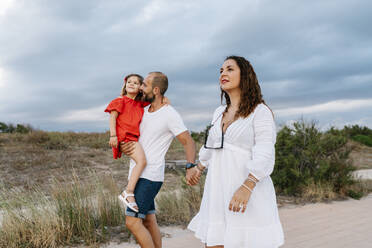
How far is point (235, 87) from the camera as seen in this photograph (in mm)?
2633

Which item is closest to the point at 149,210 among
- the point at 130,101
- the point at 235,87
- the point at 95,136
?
the point at 130,101

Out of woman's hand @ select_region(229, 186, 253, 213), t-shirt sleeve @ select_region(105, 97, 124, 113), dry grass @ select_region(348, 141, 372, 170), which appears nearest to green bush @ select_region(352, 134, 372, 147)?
dry grass @ select_region(348, 141, 372, 170)

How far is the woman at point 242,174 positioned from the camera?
2.32 metres

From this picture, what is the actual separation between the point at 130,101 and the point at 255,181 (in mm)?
1600

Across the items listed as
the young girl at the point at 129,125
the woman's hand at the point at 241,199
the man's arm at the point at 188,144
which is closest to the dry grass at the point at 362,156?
the man's arm at the point at 188,144

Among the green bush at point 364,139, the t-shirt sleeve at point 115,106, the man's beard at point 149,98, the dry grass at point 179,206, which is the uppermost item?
the man's beard at point 149,98

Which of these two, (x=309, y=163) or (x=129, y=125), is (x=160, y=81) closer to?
(x=129, y=125)

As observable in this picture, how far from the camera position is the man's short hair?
3.28 meters

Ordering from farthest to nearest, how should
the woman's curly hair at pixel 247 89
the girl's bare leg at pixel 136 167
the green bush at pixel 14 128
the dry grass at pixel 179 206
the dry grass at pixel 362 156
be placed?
1. the green bush at pixel 14 128
2. the dry grass at pixel 362 156
3. the dry grass at pixel 179 206
4. the girl's bare leg at pixel 136 167
5. the woman's curly hair at pixel 247 89

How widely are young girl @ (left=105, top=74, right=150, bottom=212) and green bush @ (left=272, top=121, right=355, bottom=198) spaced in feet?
18.8

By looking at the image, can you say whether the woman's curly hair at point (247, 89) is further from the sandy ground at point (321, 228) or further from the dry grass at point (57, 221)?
the dry grass at point (57, 221)

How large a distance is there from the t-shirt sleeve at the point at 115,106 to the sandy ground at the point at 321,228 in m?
2.44

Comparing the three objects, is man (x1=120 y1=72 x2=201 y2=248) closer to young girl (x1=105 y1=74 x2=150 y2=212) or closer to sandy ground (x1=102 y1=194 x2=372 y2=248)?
young girl (x1=105 y1=74 x2=150 y2=212)

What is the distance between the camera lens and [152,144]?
3.21 meters
